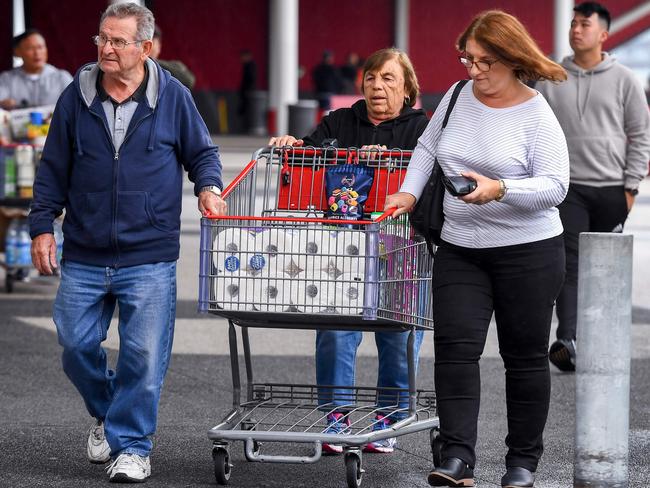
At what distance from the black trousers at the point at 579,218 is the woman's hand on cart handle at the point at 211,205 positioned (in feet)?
10.8

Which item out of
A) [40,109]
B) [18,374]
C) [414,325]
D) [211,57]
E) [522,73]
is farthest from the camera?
[211,57]

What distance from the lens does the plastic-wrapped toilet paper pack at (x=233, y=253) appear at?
17.7 ft

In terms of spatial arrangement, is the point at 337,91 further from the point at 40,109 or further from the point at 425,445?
the point at 425,445

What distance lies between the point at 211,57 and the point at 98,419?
37.9m

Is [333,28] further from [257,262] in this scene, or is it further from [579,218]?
[257,262]

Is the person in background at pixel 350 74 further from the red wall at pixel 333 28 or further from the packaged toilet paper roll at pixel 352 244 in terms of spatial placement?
the packaged toilet paper roll at pixel 352 244

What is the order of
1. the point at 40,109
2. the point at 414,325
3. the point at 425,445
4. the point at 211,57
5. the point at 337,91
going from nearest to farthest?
the point at 414,325
the point at 425,445
the point at 40,109
the point at 337,91
the point at 211,57

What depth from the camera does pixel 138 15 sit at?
18.4 feet

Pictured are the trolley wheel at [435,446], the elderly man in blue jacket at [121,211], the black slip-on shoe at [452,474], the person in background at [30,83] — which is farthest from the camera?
the person in background at [30,83]

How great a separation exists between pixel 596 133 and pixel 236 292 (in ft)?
11.7

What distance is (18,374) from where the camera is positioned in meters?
8.12

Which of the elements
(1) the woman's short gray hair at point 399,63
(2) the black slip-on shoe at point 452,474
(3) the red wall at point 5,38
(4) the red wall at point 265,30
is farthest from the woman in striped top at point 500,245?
(4) the red wall at point 265,30

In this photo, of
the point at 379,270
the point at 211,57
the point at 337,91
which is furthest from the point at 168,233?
the point at 211,57

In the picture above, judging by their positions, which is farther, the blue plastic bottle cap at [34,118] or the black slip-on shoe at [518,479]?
the blue plastic bottle cap at [34,118]
